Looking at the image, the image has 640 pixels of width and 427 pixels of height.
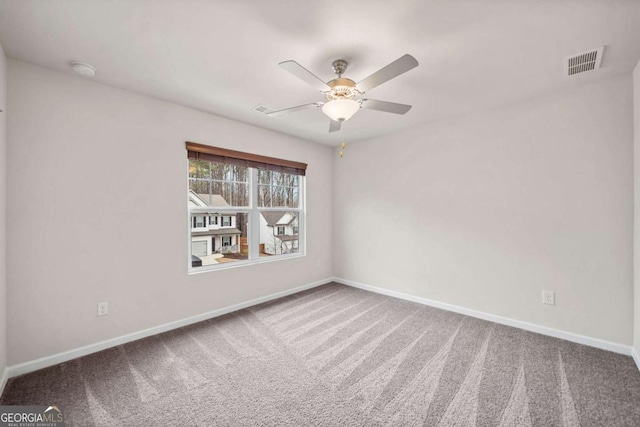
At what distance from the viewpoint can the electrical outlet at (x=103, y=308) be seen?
2.52 m

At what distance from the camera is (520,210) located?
299 cm

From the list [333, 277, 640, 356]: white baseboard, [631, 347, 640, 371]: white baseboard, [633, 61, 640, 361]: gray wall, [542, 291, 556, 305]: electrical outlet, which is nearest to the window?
[333, 277, 640, 356]: white baseboard

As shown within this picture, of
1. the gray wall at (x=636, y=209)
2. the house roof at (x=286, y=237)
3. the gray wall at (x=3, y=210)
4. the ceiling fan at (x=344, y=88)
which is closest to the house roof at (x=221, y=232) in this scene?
the house roof at (x=286, y=237)

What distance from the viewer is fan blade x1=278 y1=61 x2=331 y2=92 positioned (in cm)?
168

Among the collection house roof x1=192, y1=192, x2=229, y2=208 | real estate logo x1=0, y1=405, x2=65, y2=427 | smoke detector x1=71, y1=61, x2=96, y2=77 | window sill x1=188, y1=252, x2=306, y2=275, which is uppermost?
smoke detector x1=71, y1=61, x2=96, y2=77

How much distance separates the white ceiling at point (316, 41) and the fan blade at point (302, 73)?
0.29 metres

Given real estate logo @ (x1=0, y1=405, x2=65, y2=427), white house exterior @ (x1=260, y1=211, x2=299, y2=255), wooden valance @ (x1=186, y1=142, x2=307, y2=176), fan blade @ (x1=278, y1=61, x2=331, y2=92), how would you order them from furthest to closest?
white house exterior @ (x1=260, y1=211, x2=299, y2=255) < wooden valance @ (x1=186, y1=142, x2=307, y2=176) < fan blade @ (x1=278, y1=61, x2=331, y2=92) < real estate logo @ (x1=0, y1=405, x2=65, y2=427)

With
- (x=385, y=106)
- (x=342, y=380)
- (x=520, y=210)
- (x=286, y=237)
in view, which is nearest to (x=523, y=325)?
(x=520, y=210)

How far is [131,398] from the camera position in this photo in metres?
1.88

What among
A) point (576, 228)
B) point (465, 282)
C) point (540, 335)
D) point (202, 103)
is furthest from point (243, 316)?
point (576, 228)

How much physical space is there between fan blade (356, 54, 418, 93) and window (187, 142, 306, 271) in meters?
2.12

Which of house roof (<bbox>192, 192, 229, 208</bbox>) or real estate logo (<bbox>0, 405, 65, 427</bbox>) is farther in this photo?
house roof (<bbox>192, 192, 229, 208</bbox>)

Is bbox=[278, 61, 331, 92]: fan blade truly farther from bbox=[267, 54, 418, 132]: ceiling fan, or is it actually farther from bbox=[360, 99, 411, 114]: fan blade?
bbox=[360, 99, 411, 114]: fan blade

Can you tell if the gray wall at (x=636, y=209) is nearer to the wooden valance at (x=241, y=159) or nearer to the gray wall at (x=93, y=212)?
the wooden valance at (x=241, y=159)
